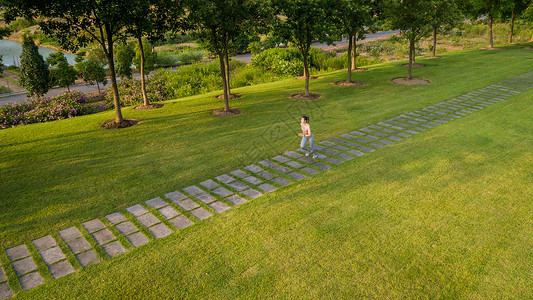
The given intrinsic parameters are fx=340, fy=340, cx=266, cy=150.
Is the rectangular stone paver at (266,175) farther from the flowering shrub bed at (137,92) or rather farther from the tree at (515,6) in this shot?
the tree at (515,6)

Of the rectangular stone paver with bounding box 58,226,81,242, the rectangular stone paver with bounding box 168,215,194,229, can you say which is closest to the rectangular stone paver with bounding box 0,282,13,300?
the rectangular stone paver with bounding box 58,226,81,242

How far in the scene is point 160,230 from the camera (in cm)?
724

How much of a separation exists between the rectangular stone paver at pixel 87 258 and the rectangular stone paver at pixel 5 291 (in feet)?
3.59

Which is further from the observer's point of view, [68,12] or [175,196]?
[68,12]

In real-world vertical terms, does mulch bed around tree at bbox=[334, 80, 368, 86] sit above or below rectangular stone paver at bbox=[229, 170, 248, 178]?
above

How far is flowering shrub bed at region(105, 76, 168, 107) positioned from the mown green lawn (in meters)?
7.34

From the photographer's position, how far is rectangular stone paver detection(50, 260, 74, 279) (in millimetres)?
6056

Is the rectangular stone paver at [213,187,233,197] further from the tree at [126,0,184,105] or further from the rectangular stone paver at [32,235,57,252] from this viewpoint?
the tree at [126,0,184,105]

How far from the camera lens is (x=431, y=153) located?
10586 mm

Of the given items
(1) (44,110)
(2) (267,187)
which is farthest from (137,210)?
(1) (44,110)

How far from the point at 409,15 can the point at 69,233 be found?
18.8 m

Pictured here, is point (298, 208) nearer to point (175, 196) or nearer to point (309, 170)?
point (309, 170)

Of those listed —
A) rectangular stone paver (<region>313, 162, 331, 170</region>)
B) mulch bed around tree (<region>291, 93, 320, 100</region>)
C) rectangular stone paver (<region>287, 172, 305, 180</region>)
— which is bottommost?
rectangular stone paver (<region>287, 172, 305, 180</region>)

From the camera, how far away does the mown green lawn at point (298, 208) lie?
5723mm
